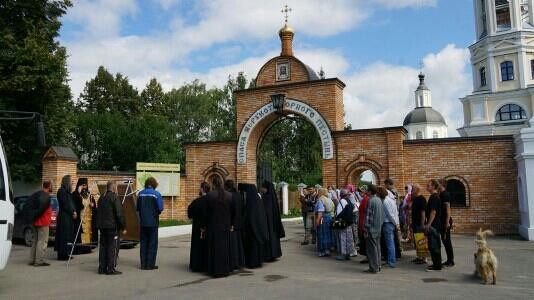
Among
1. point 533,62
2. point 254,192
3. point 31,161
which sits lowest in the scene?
point 254,192

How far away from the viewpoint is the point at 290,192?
109 ft

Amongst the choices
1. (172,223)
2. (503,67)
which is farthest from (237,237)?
(503,67)

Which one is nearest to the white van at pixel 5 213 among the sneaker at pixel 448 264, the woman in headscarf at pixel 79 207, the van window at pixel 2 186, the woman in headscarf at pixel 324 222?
the van window at pixel 2 186

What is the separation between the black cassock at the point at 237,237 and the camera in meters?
9.03

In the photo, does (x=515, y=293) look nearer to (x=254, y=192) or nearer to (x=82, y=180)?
(x=254, y=192)

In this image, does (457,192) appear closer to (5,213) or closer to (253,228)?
(253,228)

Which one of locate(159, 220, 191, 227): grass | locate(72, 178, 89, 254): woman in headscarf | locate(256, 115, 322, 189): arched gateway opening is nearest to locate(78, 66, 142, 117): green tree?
locate(256, 115, 322, 189): arched gateway opening

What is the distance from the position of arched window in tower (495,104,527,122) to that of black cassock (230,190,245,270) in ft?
148

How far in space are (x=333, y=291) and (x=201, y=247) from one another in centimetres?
310

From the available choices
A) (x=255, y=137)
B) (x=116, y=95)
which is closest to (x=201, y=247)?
(x=255, y=137)

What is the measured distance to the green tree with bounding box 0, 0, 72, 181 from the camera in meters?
17.7

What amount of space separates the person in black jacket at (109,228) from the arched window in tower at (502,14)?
4774 centimetres

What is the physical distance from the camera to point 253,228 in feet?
31.8

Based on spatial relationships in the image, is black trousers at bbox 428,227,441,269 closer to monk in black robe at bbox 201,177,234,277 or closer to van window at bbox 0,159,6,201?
monk in black robe at bbox 201,177,234,277
